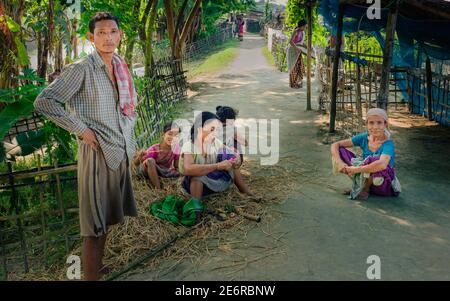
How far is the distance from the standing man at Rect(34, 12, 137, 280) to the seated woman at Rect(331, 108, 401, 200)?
2.49 meters

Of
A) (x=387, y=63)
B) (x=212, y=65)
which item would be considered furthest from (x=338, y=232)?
(x=212, y=65)

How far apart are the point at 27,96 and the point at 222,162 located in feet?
6.80

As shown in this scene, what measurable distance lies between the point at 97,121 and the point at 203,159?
1.57 meters

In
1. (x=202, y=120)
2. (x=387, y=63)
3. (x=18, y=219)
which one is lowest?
(x=18, y=219)

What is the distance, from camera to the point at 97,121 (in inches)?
121

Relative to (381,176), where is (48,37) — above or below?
above

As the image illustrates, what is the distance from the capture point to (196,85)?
14227 mm

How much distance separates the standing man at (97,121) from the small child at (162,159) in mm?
1785

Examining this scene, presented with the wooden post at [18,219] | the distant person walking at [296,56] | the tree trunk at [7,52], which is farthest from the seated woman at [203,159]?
the distant person walking at [296,56]

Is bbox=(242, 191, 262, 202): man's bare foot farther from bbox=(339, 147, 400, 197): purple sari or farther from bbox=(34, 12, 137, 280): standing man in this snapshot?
bbox=(34, 12, 137, 280): standing man

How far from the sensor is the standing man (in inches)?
116

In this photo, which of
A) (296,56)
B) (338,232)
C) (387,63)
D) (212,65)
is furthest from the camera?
(212,65)

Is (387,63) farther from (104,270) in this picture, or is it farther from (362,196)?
(104,270)
